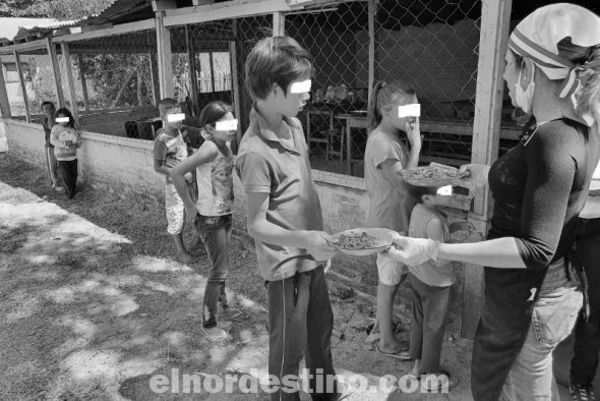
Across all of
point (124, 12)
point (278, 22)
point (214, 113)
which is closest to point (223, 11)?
point (278, 22)

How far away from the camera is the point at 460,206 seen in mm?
2699

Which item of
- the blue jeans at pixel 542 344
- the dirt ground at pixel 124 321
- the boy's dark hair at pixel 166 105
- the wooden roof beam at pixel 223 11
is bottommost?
the dirt ground at pixel 124 321

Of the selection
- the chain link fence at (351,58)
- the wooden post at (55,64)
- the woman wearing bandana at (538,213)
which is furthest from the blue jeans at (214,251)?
the wooden post at (55,64)

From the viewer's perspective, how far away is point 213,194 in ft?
9.73

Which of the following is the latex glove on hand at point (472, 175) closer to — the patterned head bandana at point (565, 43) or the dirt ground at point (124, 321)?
the patterned head bandana at point (565, 43)

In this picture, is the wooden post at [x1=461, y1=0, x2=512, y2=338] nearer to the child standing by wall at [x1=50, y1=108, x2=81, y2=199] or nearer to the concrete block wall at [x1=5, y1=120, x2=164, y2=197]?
the concrete block wall at [x1=5, y1=120, x2=164, y2=197]

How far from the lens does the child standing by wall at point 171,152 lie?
3.96 metres

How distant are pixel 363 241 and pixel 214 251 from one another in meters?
1.46

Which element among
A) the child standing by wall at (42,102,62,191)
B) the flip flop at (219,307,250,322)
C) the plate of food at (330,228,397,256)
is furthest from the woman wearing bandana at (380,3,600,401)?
the child standing by wall at (42,102,62,191)

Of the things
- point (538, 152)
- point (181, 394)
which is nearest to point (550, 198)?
point (538, 152)

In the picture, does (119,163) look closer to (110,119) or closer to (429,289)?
(110,119)

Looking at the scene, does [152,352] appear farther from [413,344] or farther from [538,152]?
[538,152]

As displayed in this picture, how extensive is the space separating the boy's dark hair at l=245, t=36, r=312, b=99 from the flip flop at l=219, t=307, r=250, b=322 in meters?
2.01

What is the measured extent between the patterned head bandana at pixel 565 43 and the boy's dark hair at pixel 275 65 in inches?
29.8
